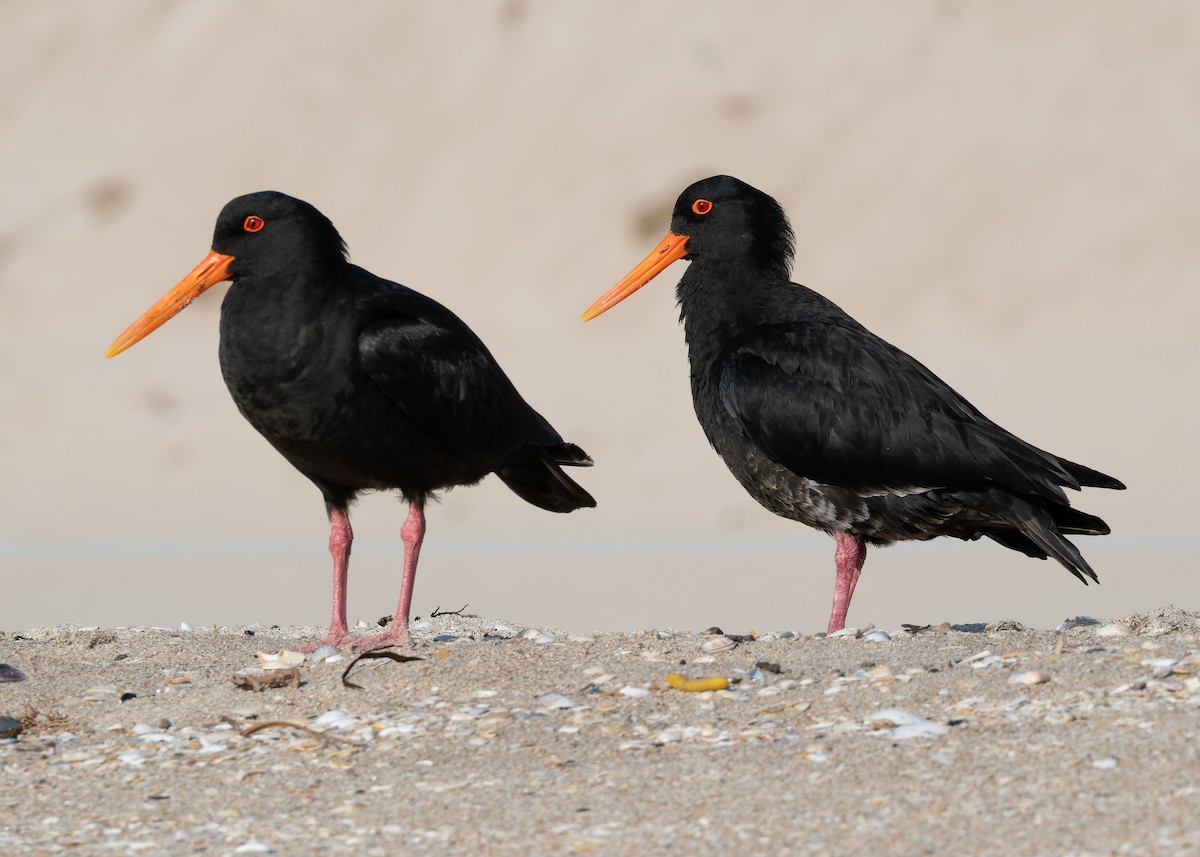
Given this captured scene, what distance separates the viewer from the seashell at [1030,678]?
6059mm

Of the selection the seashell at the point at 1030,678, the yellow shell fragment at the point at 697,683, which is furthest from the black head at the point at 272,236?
the seashell at the point at 1030,678

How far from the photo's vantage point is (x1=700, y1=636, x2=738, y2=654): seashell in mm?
7020

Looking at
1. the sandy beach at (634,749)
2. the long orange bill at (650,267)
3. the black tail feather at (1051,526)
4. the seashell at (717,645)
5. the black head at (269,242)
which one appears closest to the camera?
the sandy beach at (634,749)

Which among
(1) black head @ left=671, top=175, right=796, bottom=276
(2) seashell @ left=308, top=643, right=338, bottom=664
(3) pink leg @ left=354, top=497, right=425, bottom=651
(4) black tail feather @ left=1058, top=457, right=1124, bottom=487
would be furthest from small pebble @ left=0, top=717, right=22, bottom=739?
(4) black tail feather @ left=1058, top=457, right=1124, bottom=487

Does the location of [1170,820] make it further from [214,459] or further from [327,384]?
[214,459]

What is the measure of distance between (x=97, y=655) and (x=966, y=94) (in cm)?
2772

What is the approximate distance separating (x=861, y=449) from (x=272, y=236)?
2681mm

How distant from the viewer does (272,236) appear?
25.9 ft

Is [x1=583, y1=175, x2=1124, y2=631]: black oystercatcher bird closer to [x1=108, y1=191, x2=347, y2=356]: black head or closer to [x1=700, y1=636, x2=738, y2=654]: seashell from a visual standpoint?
[x1=700, y1=636, x2=738, y2=654]: seashell

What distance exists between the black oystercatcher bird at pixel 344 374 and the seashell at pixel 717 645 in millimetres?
1231

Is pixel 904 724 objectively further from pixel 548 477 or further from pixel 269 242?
pixel 269 242

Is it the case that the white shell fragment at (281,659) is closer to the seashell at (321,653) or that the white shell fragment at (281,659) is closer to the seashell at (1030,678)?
the seashell at (321,653)

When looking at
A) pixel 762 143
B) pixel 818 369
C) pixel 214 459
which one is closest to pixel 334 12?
pixel 762 143

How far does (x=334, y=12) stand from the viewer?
36375mm
